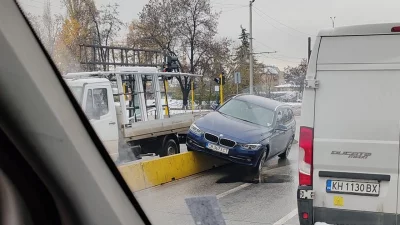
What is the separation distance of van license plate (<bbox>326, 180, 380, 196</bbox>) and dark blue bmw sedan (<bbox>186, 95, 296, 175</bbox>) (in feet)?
3.65

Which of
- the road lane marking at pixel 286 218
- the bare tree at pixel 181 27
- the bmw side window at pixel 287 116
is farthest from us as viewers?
the road lane marking at pixel 286 218

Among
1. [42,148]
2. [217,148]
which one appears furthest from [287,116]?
[42,148]

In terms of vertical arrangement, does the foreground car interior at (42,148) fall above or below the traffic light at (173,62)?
below

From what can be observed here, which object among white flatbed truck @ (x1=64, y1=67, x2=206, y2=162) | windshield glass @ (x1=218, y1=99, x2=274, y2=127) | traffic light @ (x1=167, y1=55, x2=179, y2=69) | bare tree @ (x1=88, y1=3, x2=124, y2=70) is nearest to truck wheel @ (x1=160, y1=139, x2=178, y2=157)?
white flatbed truck @ (x1=64, y1=67, x2=206, y2=162)

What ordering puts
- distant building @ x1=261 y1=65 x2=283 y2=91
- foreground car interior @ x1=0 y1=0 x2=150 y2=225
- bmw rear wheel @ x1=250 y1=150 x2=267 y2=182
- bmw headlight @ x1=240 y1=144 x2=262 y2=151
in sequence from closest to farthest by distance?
foreground car interior @ x1=0 y1=0 x2=150 y2=225 → distant building @ x1=261 y1=65 x2=283 y2=91 → bmw headlight @ x1=240 y1=144 x2=262 y2=151 → bmw rear wheel @ x1=250 y1=150 x2=267 y2=182

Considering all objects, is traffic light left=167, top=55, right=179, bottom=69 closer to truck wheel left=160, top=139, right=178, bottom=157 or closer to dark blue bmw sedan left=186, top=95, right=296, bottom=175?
dark blue bmw sedan left=186, top=95, right=296, bottom=175

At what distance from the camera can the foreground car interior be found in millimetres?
1042

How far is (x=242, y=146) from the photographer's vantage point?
18.6 ft

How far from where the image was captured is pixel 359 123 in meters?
3.47

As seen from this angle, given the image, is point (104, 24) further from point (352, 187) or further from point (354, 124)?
point (352, 187)

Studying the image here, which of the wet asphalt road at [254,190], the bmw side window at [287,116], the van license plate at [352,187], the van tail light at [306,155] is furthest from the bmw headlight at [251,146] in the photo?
the van license plate at [352,187]

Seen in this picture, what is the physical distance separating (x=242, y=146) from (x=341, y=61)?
2.36m

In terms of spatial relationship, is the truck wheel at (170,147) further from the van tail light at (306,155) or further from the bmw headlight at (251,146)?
the van tail light at (306,155)

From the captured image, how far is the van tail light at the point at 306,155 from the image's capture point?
12.0 ft
